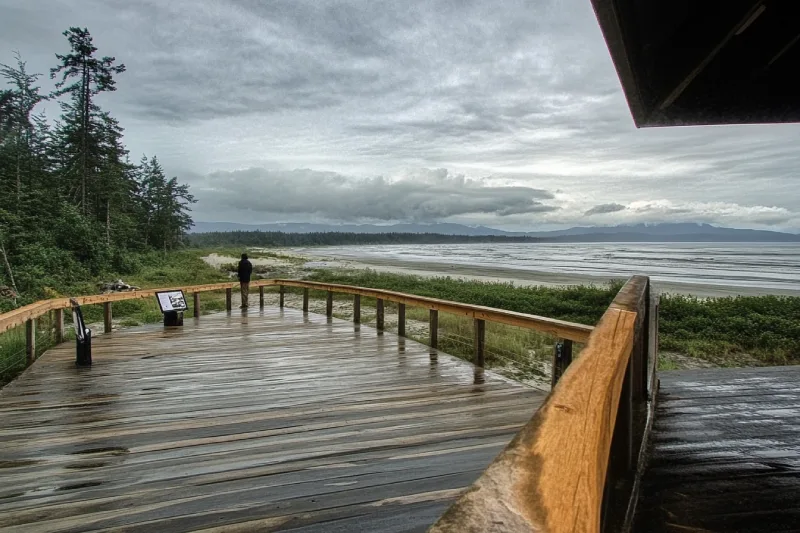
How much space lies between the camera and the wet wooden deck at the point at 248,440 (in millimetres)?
2377

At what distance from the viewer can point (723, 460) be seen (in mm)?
2621

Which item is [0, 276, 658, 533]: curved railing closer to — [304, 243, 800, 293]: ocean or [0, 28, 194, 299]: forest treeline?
[0, 28, 194, 299]: forest treeline

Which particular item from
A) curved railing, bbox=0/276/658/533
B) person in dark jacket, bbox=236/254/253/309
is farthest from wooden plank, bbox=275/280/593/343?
person in dark jacket, bbox=236/254/253/309

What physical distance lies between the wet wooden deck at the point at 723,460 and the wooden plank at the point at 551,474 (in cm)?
137

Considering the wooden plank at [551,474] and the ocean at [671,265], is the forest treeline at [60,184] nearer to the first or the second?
the wooden plank at [551,474]

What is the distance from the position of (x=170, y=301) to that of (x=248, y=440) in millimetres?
7166

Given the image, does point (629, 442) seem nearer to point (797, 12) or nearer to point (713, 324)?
point (797, 12)

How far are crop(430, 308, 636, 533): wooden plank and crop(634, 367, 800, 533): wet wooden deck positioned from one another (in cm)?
137

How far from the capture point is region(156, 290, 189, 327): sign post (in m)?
9.39

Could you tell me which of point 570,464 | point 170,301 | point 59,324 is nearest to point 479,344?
point 570,464

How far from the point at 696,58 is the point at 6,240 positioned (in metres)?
24.9

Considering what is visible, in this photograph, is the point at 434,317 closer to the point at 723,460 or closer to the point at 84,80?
the point at 723,460

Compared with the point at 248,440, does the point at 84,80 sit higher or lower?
higher

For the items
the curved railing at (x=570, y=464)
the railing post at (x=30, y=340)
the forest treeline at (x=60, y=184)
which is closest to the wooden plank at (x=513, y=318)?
the curved railing at (x=570, y=464)
